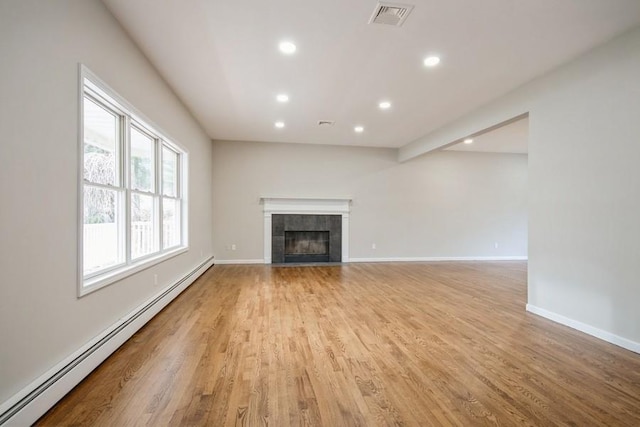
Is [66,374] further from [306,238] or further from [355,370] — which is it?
[306,238]

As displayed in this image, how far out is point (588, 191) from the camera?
3033mm


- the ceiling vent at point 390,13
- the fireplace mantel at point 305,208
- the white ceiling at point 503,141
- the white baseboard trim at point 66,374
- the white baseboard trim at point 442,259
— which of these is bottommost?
the white baseboard trim at point 442,259

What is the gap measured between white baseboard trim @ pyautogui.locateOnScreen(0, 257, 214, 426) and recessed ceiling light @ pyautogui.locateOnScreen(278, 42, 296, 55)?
9.45 feet

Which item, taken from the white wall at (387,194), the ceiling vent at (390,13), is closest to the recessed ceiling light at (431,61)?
the ceiling vent at (390,13)

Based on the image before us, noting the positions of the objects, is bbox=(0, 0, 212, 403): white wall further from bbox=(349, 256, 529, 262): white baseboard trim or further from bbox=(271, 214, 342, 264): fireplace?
bbox=(349, 256, 529, 262): white baseboard trim

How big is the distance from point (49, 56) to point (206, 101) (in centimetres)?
275

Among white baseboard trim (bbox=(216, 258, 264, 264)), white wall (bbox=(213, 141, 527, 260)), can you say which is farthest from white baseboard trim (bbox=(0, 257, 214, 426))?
white wall (bbox=(213, 141, 527, 260))

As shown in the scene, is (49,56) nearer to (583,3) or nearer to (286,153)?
(583,3)

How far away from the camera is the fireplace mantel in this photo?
706 centimetres

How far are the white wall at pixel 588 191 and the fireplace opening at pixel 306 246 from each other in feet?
14.5

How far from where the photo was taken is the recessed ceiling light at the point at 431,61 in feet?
10.4

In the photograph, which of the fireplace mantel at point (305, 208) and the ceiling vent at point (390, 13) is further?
the fireplace mantel at point (305, 208)

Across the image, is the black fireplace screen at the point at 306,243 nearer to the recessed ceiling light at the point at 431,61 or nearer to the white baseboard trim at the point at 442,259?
the white baseboard trim at the point at 442,259

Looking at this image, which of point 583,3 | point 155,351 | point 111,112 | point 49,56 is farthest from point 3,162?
point 583,3
